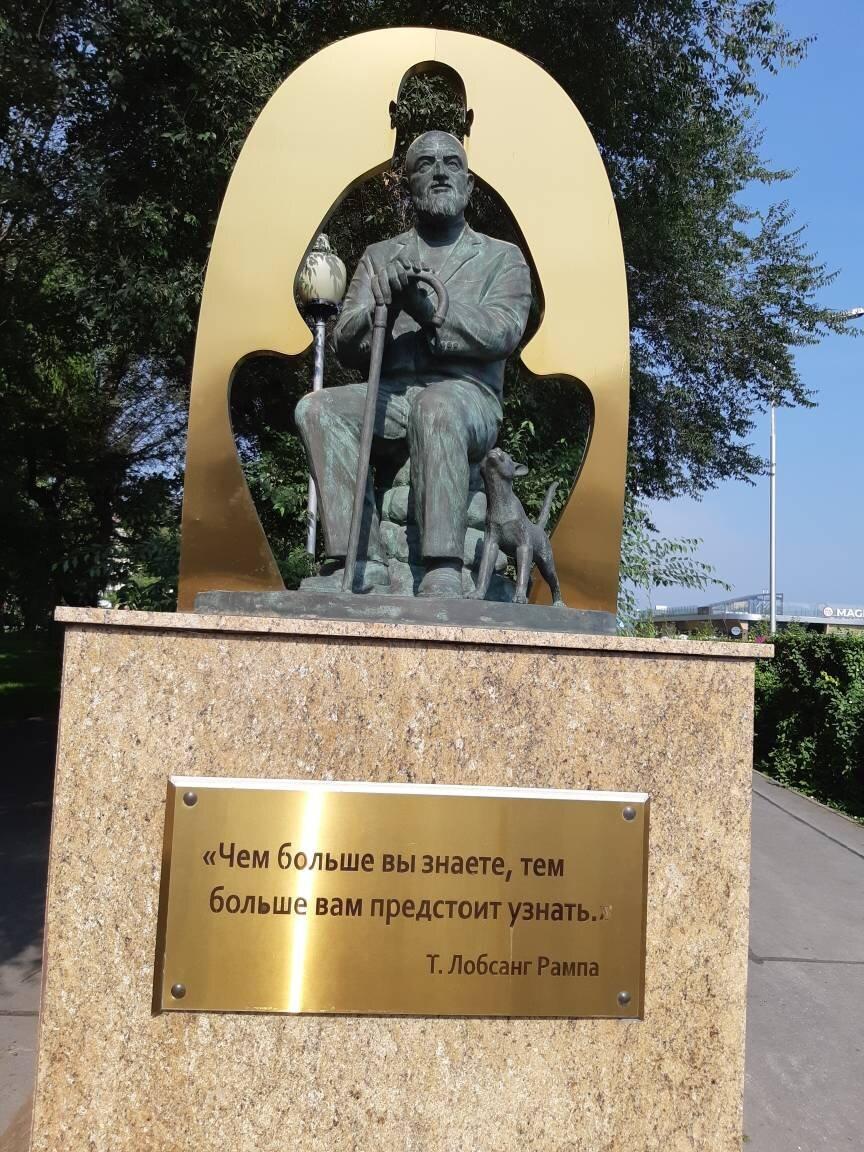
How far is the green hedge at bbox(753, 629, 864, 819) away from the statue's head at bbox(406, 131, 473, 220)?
8055 millimetres

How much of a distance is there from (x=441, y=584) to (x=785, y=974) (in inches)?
151

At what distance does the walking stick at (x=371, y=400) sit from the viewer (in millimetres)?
2887

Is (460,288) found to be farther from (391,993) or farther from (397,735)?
(391,993)

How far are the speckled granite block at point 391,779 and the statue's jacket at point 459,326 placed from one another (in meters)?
1.09

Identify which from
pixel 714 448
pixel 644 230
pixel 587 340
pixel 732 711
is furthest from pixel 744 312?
pixel 732 711

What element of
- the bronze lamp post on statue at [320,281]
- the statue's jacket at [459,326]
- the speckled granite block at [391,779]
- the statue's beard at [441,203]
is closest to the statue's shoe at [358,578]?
the speckled granite block at [391,779]

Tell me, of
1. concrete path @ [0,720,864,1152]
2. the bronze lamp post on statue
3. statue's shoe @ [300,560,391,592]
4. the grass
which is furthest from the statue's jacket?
the grass

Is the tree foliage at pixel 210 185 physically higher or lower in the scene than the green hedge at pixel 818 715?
higher

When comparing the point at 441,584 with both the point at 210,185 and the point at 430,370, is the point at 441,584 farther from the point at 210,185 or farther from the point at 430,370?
the point at 210,185

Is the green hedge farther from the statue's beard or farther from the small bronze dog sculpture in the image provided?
the statue's beard

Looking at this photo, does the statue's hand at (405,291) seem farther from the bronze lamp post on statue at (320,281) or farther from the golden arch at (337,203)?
the bronze lamp post on statue at (320,281)

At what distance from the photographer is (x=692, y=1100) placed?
98.7 inches

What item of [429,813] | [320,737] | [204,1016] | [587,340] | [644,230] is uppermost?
[644,230]

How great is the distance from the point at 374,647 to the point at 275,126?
2.04m
